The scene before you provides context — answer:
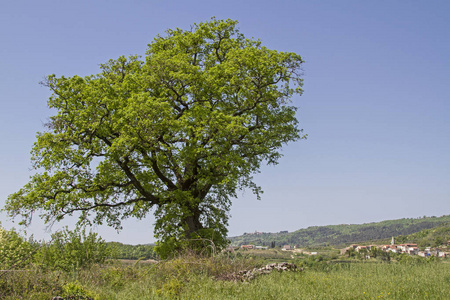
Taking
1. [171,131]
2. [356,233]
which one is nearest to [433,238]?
[171,131]

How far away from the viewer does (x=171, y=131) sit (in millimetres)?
19266

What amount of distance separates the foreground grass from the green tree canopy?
20.4ft

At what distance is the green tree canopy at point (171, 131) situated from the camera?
1864 cm

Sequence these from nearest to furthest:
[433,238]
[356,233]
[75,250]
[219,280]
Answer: [219,280] < [75,250] < [433,238] < [356,233]

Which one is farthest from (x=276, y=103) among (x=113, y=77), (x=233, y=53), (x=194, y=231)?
(x=113, y=77)

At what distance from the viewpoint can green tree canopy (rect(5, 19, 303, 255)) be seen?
1864 centimetres

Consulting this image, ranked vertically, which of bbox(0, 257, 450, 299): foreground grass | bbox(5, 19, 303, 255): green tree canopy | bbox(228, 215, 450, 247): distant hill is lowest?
bbox(228, 215, 450, 247): distant hill

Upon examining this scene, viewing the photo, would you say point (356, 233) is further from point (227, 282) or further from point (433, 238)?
point (227, 282)

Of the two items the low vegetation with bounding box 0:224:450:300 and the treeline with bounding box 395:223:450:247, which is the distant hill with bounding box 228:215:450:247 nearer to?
the treeline with bounding box 395:223:450:247

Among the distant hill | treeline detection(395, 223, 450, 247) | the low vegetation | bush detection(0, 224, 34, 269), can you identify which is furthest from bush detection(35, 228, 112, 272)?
the distant hill

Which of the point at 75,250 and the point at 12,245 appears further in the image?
the point at 12,245

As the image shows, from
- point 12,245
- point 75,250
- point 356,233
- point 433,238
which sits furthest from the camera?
point 356,233

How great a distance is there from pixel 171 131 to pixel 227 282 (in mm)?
9960

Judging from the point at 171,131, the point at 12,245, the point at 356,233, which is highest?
the point at 171,131
